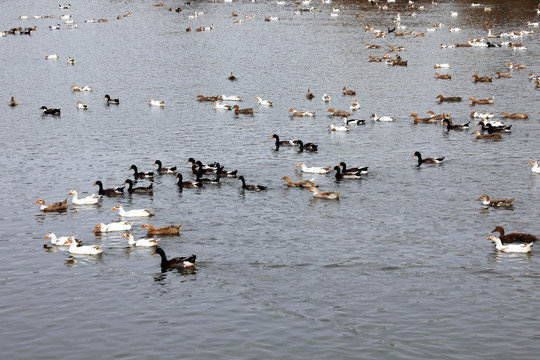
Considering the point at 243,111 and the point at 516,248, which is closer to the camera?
the point at 516,248

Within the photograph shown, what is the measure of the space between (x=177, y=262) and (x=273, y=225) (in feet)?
23.8

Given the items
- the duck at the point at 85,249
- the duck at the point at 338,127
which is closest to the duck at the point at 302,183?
the duck at the point at 85,249

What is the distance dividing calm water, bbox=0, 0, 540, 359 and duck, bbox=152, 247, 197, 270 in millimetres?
696

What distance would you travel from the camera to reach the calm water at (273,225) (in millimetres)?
26422

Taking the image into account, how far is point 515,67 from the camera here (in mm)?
83500

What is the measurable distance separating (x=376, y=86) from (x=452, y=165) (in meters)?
29.8

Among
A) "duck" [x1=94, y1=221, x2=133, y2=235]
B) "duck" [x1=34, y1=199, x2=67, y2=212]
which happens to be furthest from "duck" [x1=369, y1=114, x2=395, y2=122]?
"duck" [x1=94, y1=221, x2=133, y2=235]

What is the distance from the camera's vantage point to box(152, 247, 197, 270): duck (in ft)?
104

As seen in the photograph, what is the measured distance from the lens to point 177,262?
3188cm

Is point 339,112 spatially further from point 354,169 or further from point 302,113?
point 354,169

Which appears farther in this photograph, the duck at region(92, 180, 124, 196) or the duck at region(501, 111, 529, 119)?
the duck at region(501, 111, 529, 119)

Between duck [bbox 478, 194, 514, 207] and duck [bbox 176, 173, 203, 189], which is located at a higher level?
duck [bbox 176, 173, 203, 189]

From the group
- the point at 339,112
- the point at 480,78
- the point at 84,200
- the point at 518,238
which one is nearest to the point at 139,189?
the point at 84,200

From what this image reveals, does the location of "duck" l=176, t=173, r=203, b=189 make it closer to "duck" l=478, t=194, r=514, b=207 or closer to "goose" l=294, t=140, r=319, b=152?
"goose" l=294, t=140, r=319, b=152
